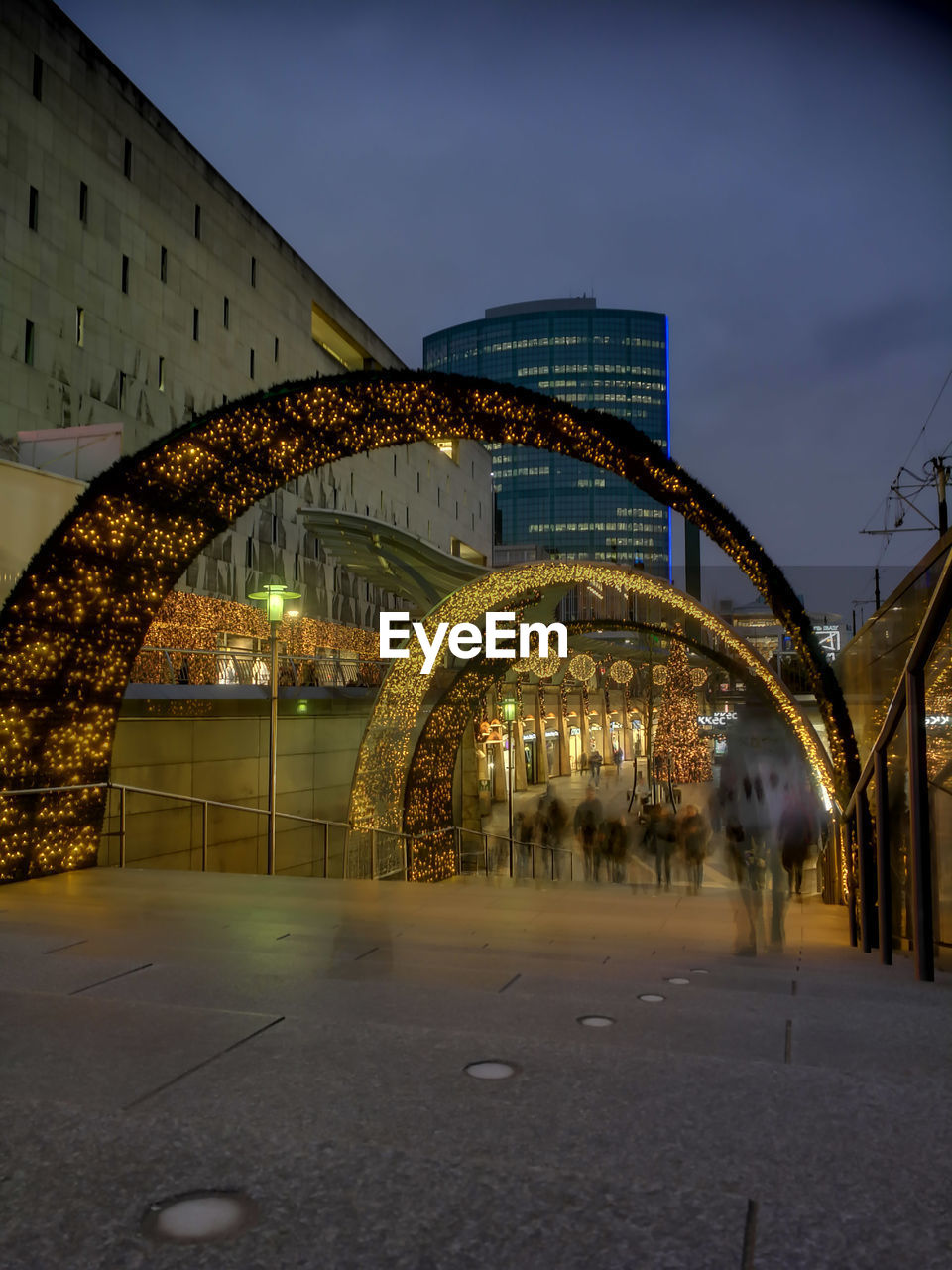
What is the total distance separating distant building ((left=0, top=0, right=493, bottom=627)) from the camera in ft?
80.7

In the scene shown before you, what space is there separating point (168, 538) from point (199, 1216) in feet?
27.3

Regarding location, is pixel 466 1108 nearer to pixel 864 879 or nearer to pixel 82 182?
pixel 864 879

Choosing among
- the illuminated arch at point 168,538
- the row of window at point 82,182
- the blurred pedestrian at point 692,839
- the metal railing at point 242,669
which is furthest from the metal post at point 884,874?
the row of window at point 82,182

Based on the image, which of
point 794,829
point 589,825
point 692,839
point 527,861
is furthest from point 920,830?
point 527,861

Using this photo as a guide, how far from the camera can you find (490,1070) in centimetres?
356

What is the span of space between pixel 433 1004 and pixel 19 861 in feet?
21.3

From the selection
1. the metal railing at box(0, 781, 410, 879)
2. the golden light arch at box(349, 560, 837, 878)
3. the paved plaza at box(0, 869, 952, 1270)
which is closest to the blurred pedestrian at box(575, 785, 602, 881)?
the golden light arch at box(349, 560, 837, 878)

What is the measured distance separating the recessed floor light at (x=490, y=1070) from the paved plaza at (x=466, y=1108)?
0.06 meters

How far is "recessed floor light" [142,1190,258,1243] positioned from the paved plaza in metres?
0.05

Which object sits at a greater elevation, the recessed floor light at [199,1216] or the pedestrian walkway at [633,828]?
the recessed floor light at [199,1216]

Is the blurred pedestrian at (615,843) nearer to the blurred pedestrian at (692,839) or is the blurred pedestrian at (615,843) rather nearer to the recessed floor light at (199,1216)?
the blurred pedestrian at (692,839)

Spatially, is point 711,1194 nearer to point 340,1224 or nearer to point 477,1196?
point 477,1196

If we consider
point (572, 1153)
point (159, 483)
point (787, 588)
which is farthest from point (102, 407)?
point (572, 1153)

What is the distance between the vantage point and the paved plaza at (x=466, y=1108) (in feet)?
7.66
